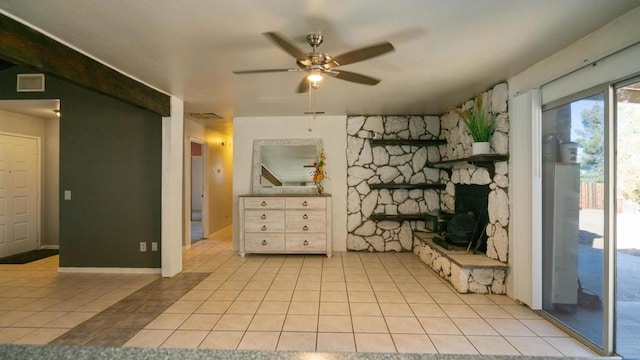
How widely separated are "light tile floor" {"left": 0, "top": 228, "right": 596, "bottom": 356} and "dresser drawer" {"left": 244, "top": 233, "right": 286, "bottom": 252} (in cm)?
50

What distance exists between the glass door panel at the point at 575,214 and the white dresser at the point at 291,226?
2847mm

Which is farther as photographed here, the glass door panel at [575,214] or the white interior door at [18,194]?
the white interior door at [18,194]

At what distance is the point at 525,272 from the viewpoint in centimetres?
302

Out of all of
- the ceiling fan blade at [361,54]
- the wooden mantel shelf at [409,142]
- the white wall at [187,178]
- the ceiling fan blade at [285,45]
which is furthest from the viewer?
the white wall at [187,178]

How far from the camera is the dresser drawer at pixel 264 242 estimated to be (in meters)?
4.86

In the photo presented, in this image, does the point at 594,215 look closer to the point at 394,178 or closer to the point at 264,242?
the point at 394,178

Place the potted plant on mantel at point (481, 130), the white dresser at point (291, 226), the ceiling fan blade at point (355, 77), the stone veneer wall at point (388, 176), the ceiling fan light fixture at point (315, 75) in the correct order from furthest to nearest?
the stone veneer wall at point (388, 176) → the white dresser at point (291, 226) → the potted plant on mantel at point (481, 130) → the ceiling fan blade at point (355, 77) → the ceiling fan light fixture at point (315, 75)

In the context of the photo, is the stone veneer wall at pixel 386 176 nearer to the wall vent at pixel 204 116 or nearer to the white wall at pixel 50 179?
the wall vent at pixel 204 116

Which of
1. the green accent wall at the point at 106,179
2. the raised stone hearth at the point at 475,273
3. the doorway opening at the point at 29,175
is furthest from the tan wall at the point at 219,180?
the raised stone hearth at the point at 475,273

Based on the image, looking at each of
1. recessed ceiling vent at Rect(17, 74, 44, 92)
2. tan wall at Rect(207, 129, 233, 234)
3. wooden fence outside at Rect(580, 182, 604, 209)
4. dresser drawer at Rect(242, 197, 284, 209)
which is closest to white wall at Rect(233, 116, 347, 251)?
dresser drawer at Rect(242, 197, 284, 209)

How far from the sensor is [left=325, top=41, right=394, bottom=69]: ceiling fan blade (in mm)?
1992

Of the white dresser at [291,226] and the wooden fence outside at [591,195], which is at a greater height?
the wooden fence outside at [591,195]

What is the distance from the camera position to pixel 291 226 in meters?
4.86

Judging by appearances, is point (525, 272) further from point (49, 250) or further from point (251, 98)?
point (49, 250)
